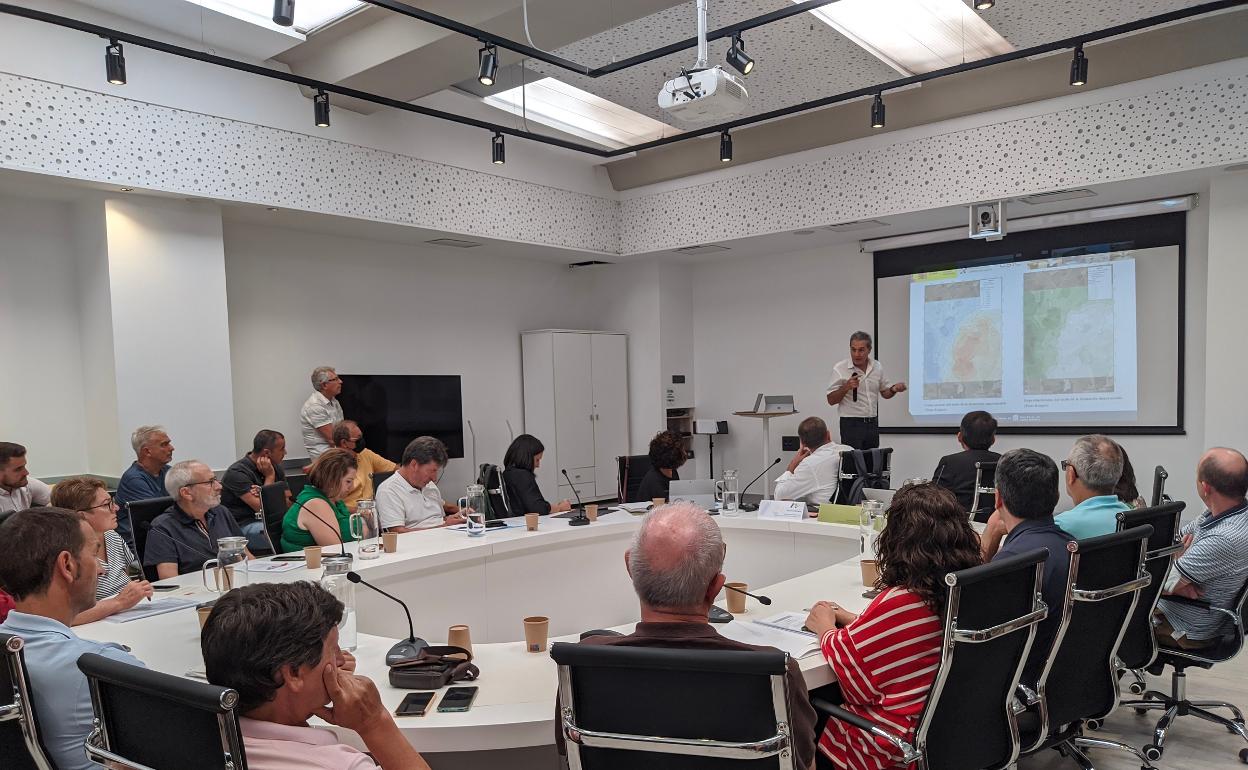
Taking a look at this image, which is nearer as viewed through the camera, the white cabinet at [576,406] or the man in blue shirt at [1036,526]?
the man in blue shirt at [1036,526]

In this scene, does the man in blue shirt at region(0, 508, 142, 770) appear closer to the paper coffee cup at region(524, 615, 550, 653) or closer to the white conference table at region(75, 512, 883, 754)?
the white conference table at region(75, 512, 883, 754)

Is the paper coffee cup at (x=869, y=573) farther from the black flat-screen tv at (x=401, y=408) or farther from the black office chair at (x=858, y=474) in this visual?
the black flat-screen tv at (x=401, y=408)

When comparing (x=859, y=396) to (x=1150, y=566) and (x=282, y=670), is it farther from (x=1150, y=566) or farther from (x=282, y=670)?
A: (x=282, y=670)

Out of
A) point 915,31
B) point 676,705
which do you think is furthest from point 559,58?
point 676,705

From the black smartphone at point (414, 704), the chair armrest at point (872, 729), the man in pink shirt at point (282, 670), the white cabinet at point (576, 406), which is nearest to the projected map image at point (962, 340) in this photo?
the white cabinet at point (576, 406)

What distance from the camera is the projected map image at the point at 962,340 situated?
7367 mm

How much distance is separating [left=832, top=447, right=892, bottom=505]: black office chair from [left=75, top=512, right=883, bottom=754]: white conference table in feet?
2.74

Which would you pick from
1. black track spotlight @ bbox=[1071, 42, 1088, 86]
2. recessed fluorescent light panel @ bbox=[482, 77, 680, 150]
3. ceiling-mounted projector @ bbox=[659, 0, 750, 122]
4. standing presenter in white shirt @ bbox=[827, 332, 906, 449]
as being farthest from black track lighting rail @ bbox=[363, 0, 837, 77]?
standing presenter in white shirt @ bbox=[827, 332, 906, 449]

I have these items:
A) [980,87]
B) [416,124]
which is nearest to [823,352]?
[980,87]

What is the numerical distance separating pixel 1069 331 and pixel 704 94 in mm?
4872

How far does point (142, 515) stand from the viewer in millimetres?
3596

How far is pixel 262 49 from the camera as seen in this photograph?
5.74m

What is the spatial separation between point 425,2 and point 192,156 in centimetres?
209

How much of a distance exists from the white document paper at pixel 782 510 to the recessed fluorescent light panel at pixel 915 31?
115 inches
